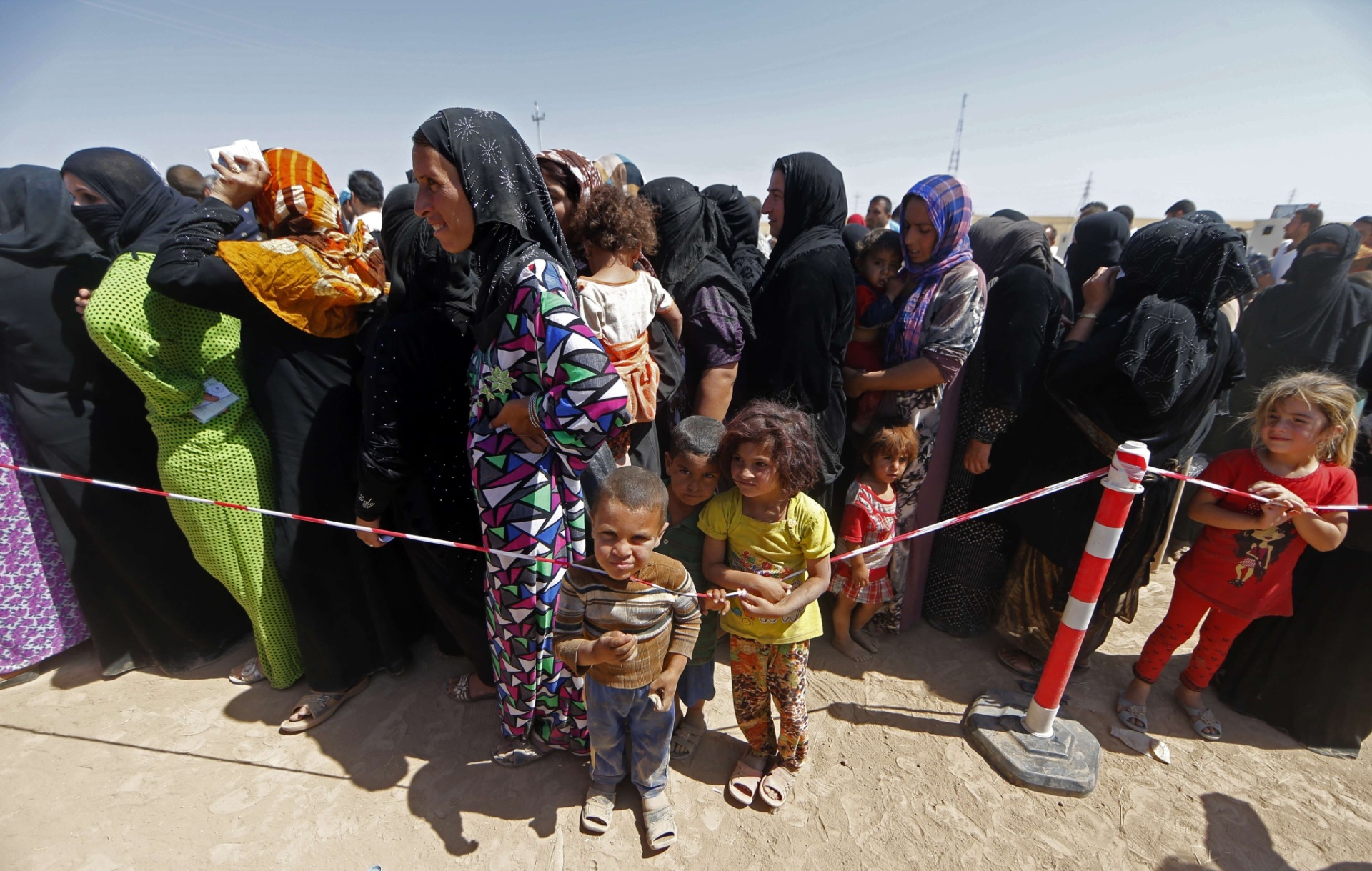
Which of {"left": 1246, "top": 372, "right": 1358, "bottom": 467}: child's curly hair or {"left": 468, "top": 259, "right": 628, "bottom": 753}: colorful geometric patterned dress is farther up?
{"left": 1246, "top": 372, "right": 1358, "bottom": 467}: child's curly hair

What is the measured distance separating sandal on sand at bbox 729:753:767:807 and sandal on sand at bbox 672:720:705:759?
20cm

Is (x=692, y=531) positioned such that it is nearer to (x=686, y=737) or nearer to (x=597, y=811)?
(x=686, y=737)

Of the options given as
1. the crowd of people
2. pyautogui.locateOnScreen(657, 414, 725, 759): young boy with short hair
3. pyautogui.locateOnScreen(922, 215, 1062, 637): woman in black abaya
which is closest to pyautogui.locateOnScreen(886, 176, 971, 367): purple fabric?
the crowd of people

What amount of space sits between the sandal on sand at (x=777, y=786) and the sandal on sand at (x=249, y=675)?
98.0 inches

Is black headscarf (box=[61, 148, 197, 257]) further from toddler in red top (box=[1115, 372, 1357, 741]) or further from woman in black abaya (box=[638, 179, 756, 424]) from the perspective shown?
toddler in red top (box=[1115, 372, 1357, 741])

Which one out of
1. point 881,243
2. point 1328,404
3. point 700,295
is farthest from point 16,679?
point 1328,404

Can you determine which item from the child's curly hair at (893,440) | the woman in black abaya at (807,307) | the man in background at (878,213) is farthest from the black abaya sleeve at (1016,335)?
the man in background at (878,213)

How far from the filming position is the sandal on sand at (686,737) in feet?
8.21

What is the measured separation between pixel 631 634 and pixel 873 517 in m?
1.47

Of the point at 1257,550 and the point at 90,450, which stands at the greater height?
the point at 1257,550

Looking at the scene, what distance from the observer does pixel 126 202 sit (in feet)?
8.56

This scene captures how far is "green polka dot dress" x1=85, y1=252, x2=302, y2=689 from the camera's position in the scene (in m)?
2.29

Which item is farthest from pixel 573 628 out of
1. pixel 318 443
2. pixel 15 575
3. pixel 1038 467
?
pixel 15 575

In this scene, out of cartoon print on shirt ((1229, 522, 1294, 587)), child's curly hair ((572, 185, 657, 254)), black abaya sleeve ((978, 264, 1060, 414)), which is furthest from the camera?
black abaya sleeve ((978, 264, 1060, 414))
